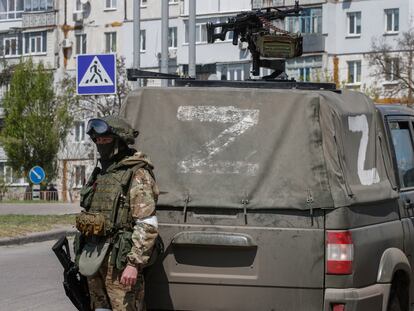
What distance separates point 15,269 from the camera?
15930 millimetres

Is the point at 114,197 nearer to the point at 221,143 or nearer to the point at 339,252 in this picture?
the point at 221,143

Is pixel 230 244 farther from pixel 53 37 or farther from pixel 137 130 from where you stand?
pixel 53 37

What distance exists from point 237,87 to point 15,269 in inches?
328

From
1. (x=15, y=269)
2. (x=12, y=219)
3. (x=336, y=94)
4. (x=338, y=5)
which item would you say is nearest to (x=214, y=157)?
(x=336, y=94)

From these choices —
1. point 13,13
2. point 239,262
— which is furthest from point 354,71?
point 239,262

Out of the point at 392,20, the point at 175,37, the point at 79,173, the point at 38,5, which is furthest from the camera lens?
the point at 38,5

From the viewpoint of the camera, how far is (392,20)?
74688 mm

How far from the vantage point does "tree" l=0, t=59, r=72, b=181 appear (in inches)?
3191

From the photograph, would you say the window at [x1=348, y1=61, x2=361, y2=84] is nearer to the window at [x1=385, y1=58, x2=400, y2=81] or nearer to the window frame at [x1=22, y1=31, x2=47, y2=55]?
the window at [x1=385, y1=58, x2=400, y2=81]

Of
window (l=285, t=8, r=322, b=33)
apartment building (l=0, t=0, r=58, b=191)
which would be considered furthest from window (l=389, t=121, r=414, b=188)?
apartment building (l=0, t=0, r=58, b=191)

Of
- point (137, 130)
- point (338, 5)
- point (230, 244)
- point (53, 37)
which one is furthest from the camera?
point (53, 37)

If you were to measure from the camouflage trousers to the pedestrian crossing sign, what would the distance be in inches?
549

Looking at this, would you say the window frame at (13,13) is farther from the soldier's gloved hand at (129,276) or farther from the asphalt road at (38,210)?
the soldier's gloved hand at (129,276)

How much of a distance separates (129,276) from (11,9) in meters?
85.3
